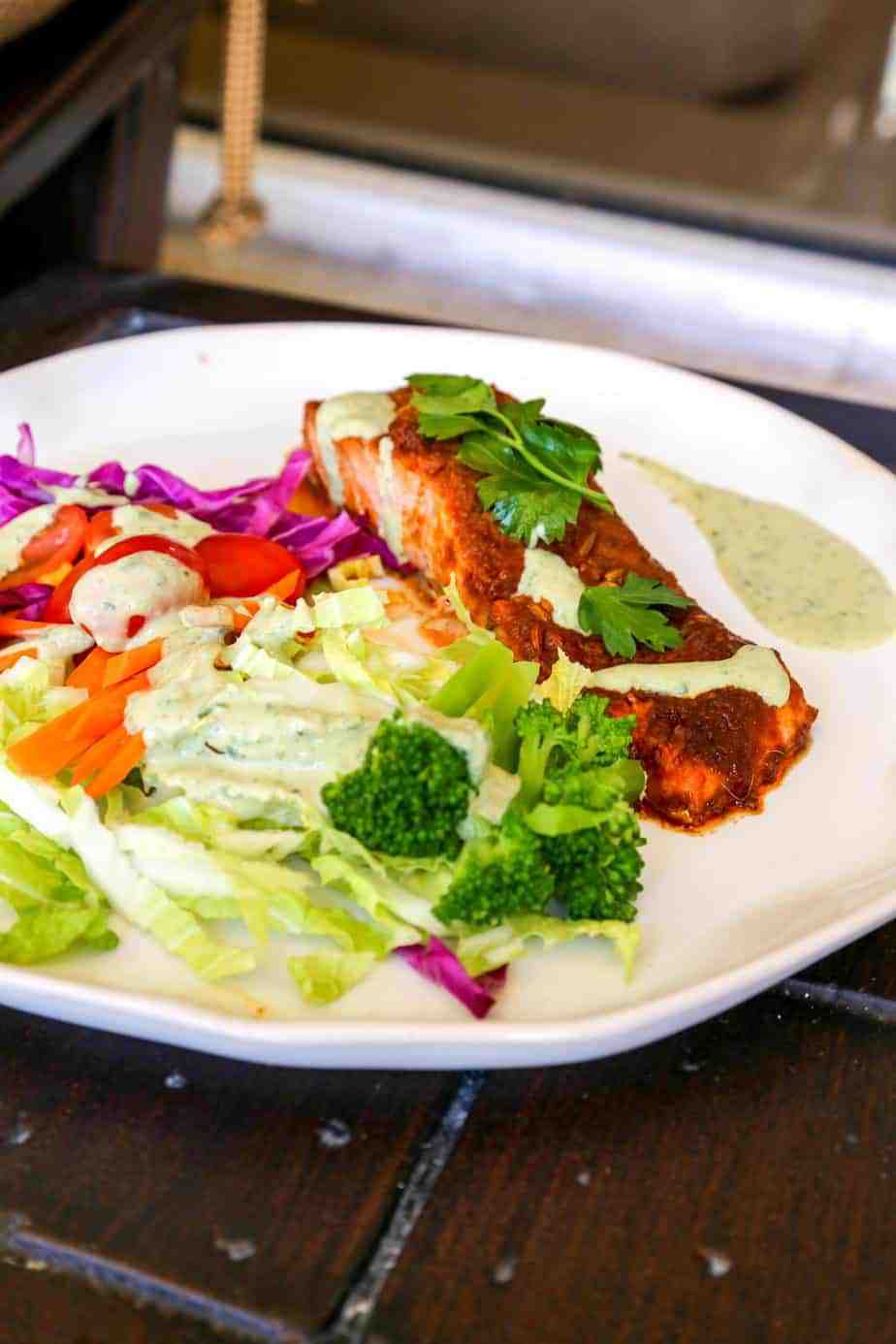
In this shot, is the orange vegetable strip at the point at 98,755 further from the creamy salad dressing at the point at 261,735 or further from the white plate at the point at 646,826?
the white plate at the point at 646,826

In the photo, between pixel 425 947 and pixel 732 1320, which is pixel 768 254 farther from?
pixel 732 1320

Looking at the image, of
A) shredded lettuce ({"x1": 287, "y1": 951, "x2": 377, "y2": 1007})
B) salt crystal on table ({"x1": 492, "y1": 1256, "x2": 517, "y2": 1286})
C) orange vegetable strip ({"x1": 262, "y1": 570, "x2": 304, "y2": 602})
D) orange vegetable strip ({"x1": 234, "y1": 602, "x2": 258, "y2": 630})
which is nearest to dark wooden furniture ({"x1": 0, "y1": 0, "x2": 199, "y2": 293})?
orange vegetable strip ({"x1": 262, "y1": 570, "x2": 304, "y2": 602})

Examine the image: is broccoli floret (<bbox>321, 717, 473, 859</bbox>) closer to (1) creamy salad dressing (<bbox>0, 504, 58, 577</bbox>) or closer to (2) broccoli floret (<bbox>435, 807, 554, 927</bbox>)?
(2) broccoli floret (<bbox>435, 807, 554, 927</bbox>)

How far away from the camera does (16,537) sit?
8.14ft

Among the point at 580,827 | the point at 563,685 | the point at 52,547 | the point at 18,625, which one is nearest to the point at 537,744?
the point at 580,827

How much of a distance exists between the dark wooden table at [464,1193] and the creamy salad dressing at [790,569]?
865 millimetres

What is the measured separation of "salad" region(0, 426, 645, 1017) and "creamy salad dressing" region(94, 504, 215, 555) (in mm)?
235

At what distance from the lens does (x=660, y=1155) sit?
1573 millimetres

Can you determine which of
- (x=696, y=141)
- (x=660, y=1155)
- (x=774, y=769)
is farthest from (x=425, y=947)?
(x=696, y=141)

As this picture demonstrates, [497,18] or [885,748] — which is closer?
[885,748]

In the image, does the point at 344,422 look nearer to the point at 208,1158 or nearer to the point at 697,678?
the point at 697,678

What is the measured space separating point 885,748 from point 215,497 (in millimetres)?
1273

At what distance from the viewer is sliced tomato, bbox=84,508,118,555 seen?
2473 mm

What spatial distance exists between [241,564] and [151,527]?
0.54 feet
